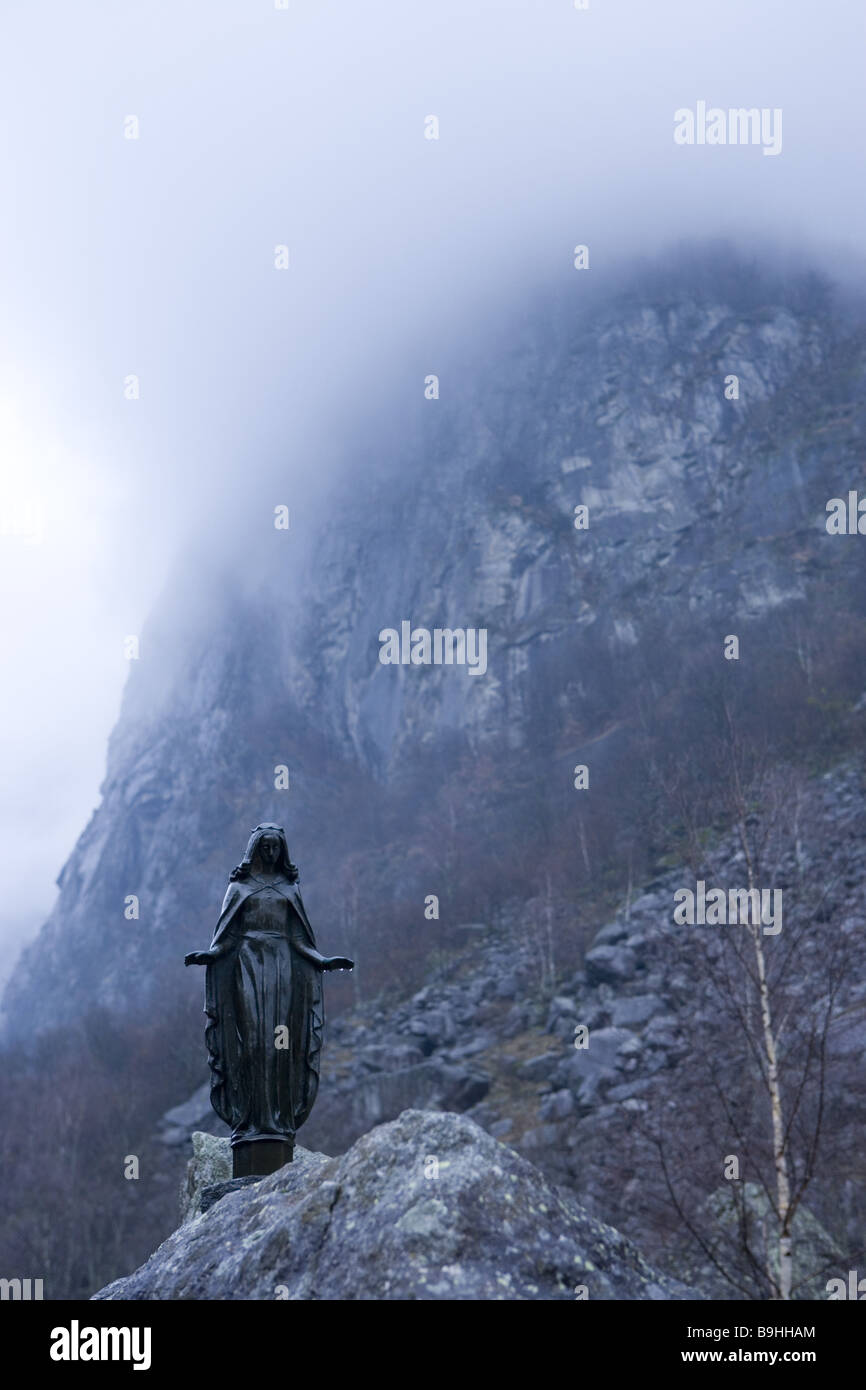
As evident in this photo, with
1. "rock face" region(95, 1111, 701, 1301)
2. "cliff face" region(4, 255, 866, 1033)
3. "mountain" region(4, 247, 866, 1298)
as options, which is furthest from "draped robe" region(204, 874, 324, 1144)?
"cliff face" region(4, 255, 866, 1033)

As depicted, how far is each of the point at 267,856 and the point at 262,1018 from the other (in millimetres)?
1273

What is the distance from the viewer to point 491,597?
111188 mm

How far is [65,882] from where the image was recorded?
501 ft

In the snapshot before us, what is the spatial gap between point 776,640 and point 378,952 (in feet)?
112

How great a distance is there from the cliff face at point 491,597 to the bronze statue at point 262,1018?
208 ft

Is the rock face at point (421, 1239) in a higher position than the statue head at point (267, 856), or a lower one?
lower

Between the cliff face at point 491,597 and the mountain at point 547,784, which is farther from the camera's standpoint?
the cliff face at point 491,597

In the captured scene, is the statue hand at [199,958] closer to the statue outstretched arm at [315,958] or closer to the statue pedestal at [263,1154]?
the statue outstretched arm at [315,958]

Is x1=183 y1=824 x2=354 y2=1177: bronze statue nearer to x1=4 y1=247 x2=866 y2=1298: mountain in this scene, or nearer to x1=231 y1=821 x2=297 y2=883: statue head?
x1=231 y1=821 x2=297 y2=883: statue head

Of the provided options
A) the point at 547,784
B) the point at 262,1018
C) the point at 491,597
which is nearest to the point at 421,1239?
the point at 262,1018

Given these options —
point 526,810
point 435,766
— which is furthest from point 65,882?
point 526,810

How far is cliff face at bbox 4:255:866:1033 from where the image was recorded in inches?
3723

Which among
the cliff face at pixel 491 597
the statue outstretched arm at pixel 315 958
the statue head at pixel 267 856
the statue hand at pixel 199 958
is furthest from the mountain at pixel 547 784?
the statue hand at pixel 199 958

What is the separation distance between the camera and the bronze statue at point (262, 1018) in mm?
8312
